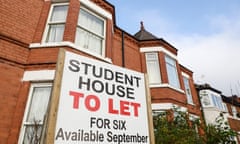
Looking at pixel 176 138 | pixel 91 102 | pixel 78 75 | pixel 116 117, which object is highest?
pixel 78 75

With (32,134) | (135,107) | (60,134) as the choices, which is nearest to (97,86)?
(135,107)

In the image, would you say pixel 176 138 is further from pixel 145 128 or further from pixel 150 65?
pixel 150 65

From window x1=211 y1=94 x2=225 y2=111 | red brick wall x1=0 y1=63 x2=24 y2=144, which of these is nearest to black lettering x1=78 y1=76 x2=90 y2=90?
red brick wall x1=0 y1=63 x2=24 y2=144

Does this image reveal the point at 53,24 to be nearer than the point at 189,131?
No

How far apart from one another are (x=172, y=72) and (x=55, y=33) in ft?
26.7

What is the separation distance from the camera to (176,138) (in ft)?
17.8

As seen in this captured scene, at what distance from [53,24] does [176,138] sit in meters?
6.12

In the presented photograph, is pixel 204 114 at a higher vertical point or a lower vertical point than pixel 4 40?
lower

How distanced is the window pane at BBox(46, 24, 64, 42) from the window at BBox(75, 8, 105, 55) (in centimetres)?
61

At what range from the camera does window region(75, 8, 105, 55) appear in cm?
689

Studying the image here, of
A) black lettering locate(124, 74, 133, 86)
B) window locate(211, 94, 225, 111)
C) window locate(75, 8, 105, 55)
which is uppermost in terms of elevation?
window locate(75, 8, 105, 55)

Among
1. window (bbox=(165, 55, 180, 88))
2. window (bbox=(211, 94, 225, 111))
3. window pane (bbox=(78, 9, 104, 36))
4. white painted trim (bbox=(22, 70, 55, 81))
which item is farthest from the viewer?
window (bbox=(211, 94, 225, 111))

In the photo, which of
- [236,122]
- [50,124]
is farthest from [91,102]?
[236,122]

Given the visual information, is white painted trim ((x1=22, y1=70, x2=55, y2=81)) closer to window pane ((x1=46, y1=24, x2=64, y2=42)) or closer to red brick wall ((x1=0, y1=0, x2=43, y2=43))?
red brick wall ((x1=0, y1=0, x2=43, y2=43))
